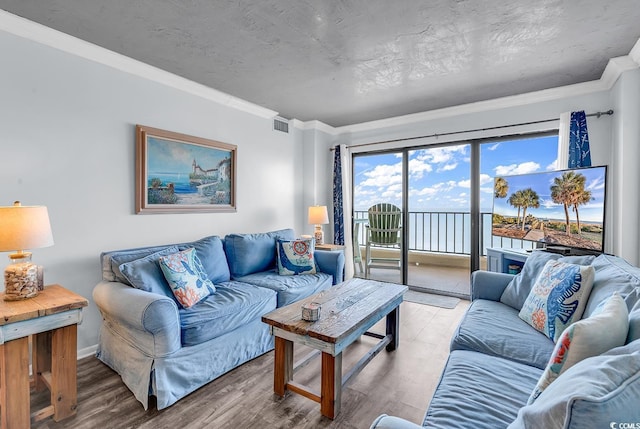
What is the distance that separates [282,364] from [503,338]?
50.8 inches

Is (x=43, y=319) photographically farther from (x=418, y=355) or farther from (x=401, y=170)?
(x=401, y=170)

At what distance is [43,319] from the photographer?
163 centimetres

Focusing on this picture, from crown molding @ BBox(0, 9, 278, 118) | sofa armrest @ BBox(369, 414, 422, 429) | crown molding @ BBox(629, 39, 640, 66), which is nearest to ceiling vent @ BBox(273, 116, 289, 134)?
crown molding @ BBox(0, 9, 278, 118)

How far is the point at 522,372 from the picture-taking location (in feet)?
4.55

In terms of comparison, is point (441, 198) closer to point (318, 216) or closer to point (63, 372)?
point (318, 216)

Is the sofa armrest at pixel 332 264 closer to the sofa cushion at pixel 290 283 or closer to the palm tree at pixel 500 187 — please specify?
the sofa cushion at pixel 290 283

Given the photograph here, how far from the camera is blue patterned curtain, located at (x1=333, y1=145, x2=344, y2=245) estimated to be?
4691 millimetres

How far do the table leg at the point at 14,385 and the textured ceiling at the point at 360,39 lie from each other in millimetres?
2025

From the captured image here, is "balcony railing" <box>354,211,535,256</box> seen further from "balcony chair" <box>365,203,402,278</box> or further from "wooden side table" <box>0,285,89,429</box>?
"wooden side table" <box>0,285,89,429</box>

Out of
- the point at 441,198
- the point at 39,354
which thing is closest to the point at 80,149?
the point at 39,354

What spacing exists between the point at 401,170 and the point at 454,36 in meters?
2.27

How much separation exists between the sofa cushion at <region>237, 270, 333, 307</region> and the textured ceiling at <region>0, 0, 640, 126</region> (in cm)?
196

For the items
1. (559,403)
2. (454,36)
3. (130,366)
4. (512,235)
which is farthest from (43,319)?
(512,235)

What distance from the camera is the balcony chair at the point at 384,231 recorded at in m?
4.48
